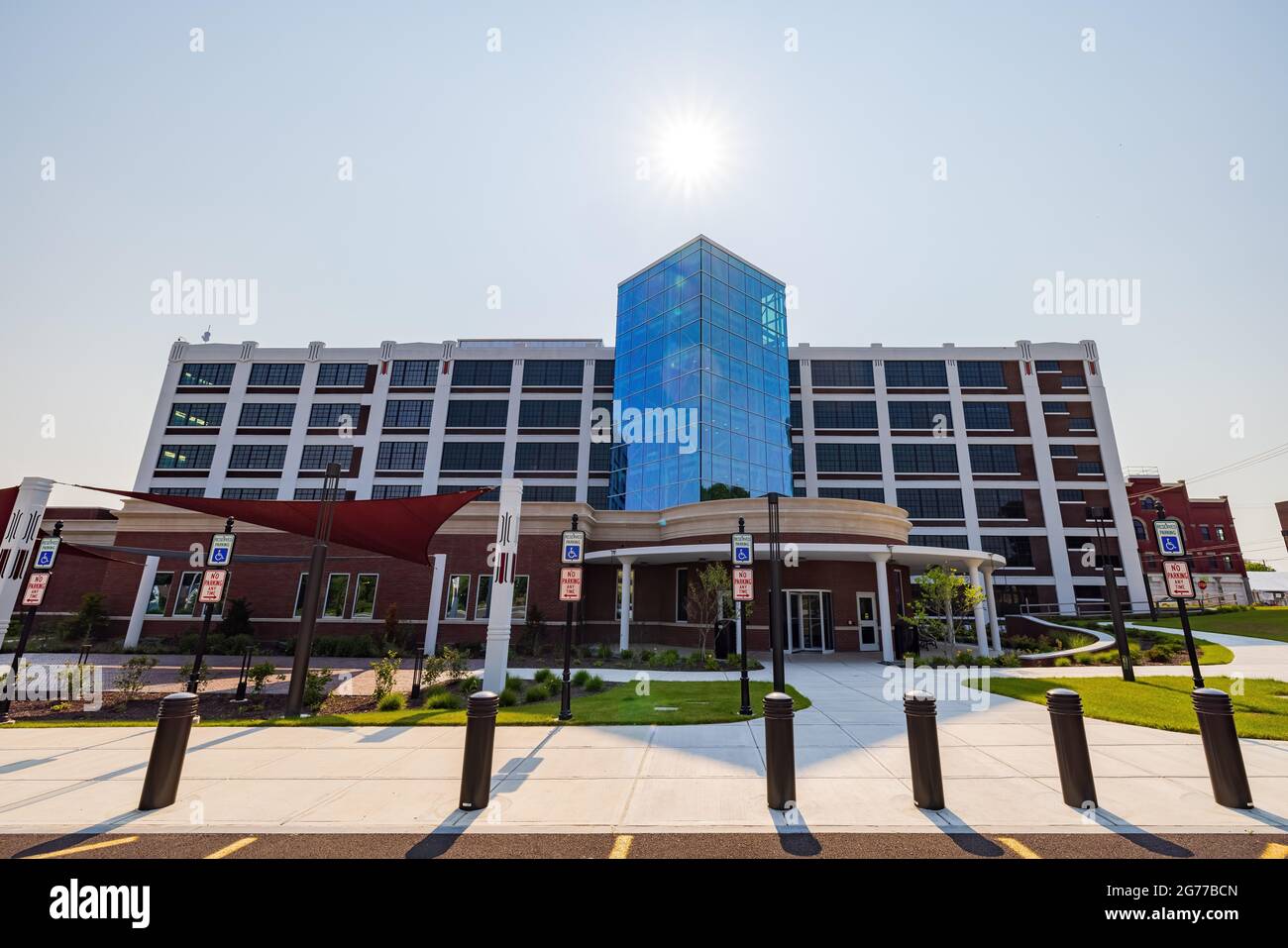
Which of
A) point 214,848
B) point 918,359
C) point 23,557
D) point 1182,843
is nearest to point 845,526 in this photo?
point 1182,843

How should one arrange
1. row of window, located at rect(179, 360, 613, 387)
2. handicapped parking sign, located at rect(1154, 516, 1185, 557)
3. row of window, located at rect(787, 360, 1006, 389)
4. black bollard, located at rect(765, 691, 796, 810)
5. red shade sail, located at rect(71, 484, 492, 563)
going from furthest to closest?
row of window, located at rect(787, 360, 1006, 389), row of window, located at rect(179, 360, 613, 387), red shade sail, located at rect(71, 484, 492, 563), handicapped parking sign, located at rect(1154, 516, 1185, 557), black bollard, located at rect(765, 691, 796, 810)

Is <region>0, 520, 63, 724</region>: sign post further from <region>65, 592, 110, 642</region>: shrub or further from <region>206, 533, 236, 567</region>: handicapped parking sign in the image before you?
<region>65, 592, 110, 642</region>: shrub

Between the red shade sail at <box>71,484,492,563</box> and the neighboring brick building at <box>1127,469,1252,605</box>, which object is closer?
the red shade sail at <box>71,484,492,563</box>

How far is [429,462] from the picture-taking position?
4203cm

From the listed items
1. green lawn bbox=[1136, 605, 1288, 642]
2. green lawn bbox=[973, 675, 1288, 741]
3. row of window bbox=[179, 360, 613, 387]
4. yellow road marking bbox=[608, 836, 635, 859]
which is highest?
row of window bbox=[179, 360, 613, 387]

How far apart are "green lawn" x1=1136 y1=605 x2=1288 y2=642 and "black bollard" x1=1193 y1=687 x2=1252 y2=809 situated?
2860 cm

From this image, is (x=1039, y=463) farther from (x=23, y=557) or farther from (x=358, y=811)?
(x=23, y=557)

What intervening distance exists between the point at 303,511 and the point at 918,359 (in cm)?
4583

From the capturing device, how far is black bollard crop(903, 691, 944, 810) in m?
5.86

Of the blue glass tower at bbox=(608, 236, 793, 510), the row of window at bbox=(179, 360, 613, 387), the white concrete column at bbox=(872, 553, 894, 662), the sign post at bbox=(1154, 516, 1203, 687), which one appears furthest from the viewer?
the row of window at bbox=(179, 360, 613, 387)

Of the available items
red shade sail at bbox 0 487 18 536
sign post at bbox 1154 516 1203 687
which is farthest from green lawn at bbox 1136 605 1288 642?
red shade sail at bbox 0 487 18 536

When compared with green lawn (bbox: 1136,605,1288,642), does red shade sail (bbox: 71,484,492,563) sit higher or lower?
higher

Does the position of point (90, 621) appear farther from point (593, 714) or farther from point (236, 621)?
point (593, 714)

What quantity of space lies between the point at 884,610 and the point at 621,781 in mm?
16328
